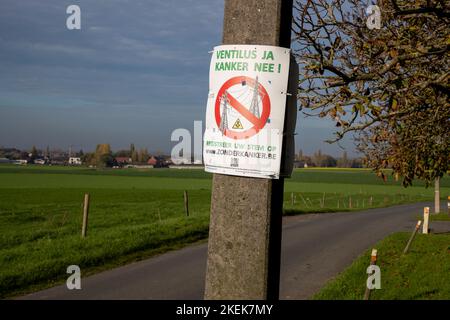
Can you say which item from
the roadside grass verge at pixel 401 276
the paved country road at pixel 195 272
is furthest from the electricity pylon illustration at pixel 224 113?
the paved country road at pixel 195 272

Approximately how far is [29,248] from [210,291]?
13.4 m

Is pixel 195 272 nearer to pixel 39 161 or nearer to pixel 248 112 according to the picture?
pixel 248 112

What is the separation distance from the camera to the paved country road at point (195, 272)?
404 inches

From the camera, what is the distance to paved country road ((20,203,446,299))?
10266 mm

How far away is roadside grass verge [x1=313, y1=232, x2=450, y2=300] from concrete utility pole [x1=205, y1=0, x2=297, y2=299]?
23.9 ft

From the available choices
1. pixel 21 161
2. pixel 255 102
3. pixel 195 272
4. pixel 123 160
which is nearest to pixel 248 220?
pixel 255 102

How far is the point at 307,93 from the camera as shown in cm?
838

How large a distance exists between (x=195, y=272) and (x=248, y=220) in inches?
400

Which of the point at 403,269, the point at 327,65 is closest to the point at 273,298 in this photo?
the point at 327,65

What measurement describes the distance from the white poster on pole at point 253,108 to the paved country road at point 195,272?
769 cm

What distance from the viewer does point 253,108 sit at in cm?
269

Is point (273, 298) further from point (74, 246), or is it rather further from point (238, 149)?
point (74, 246)

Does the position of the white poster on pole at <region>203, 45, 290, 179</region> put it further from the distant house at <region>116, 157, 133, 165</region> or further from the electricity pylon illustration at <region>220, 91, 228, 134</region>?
the distant house at <region>116, 157, 133, 165</region>
